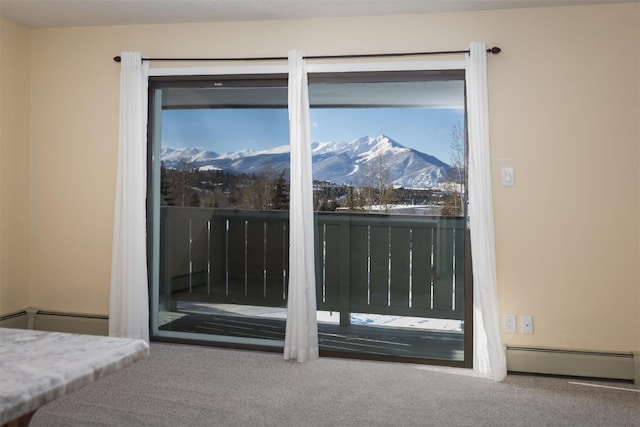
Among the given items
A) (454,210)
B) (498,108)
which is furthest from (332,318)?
(498,108)

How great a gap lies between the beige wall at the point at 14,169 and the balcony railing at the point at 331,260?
1082 millimetres

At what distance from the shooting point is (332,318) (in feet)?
14.0

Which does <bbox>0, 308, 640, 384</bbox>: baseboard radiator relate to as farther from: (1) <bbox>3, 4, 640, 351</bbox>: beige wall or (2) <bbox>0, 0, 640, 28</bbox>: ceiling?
(2) <bbox>0, 0, 640, 28</bbox>: ceiling

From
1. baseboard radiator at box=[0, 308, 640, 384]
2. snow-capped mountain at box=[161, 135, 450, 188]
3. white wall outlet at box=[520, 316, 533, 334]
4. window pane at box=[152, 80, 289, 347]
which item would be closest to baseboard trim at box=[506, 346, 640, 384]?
baseboard radiator at box=[0, 308, 640, 384]

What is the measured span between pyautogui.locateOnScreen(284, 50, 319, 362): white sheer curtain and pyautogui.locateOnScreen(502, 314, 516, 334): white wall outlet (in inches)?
49.3

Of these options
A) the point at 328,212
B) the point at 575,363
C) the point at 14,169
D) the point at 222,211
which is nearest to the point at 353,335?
the point at 328,212

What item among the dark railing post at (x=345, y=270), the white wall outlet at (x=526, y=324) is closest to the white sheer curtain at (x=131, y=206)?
the dark railing post at (x=345, y=270)

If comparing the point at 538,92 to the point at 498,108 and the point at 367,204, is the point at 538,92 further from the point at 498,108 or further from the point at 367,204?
the point at 367,204

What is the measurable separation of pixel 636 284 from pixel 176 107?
3334 mm

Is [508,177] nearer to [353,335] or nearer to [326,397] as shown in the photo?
[353,335]

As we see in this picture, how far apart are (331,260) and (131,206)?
57.3 inches

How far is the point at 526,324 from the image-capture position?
12.7 ft

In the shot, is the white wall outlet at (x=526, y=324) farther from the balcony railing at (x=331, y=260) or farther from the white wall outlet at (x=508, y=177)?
the white wall outlet at (x=508, y=177)

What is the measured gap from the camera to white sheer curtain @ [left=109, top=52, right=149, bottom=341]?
4.30m
